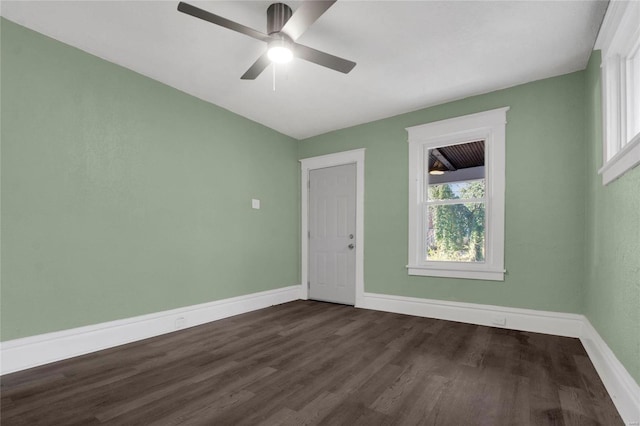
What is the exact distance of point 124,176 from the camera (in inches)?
120

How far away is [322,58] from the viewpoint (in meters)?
2.40

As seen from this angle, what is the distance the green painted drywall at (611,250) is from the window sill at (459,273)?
31.1 inches

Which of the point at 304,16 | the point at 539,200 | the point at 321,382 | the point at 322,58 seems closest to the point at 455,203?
the point at 539,200

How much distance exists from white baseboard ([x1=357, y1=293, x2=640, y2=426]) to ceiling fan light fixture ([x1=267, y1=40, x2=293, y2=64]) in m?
3.01

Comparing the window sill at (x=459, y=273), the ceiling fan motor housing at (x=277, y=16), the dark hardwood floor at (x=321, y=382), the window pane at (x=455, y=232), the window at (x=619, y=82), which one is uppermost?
the ceiling fan motor housing at (x=277, y=16)

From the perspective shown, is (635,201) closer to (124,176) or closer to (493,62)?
(493,62)

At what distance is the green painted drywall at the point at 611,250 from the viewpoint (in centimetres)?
172

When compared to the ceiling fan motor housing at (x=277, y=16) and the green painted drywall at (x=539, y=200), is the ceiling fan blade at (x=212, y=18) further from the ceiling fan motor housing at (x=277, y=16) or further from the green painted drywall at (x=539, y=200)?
the green painted drywall at (x=539, y=200)

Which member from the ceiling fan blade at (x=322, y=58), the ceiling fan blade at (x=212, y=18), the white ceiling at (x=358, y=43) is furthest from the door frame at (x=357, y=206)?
the ceiling fan blade at (x=212, y=18)

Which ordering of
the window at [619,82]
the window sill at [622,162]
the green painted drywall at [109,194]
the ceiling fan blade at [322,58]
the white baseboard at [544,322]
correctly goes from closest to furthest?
the window sill at [622,162]
the white baseboard at [544,322]
the window at [619,82]
the ceiling fan blade at [322,58]
the green painted drywall at [109,194]

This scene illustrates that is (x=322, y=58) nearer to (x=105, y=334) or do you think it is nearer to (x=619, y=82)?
(x=619, y=82)

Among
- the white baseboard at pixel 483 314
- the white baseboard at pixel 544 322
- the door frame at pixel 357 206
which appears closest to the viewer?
the white baseboard at pixel 544 322

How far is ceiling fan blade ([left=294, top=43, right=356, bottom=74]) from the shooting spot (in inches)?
91.1

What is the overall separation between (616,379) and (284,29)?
3.19 metres
